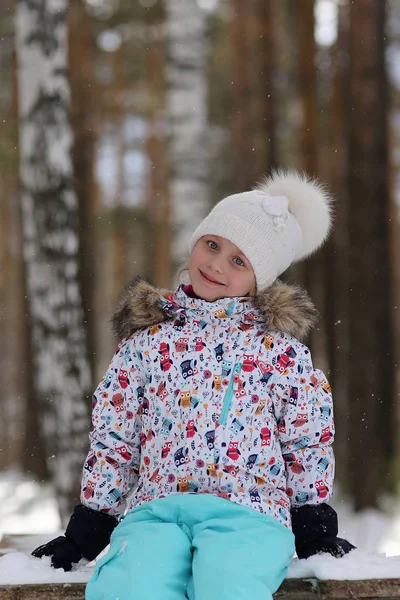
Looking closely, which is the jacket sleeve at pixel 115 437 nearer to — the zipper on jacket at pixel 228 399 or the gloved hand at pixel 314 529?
the zipper on jacket at pixel 228 399

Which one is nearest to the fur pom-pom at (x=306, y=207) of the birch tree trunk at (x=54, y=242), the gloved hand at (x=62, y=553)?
the gloved hand at (x=62, y=553)

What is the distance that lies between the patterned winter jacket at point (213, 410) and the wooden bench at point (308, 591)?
0.20 meters

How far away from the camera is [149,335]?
226 centimetres

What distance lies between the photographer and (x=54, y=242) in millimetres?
4934

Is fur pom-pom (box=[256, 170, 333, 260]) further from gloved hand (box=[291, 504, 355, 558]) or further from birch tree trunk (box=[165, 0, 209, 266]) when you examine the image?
birch tree trunk (box=[165, 0, 209, 266])

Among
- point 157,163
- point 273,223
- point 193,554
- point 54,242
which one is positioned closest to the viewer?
point 193,554

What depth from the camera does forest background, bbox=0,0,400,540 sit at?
16.1 feet

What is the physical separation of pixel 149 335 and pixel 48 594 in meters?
0.78

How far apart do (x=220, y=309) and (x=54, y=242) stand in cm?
296

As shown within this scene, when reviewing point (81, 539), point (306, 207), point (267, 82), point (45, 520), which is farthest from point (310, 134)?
point (81, 539)

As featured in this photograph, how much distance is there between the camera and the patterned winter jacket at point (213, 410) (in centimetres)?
208

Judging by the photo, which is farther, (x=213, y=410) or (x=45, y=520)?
(x=45, y=520)

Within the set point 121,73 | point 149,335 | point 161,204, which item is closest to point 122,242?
point 161,204

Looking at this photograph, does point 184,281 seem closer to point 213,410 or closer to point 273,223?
point 273,223
